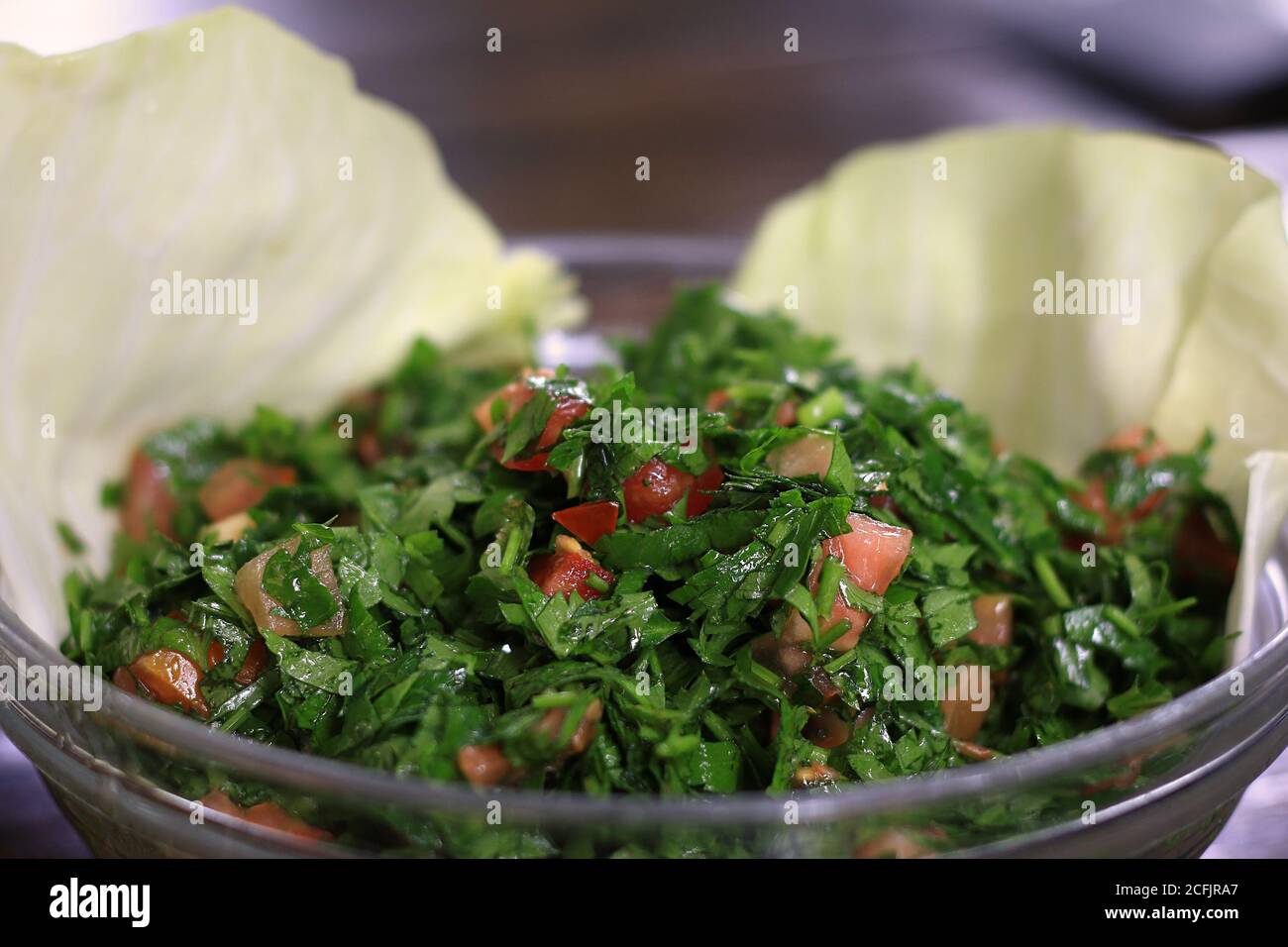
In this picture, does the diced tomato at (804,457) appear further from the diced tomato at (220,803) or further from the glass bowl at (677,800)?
the diced tomato at (220,803)

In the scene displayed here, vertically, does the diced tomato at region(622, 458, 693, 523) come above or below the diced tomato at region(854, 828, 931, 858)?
above

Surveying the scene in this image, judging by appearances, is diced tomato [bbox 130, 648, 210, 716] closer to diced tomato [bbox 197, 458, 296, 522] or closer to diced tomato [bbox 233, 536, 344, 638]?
diced tomato [bbox 233, 536, 344, 638]

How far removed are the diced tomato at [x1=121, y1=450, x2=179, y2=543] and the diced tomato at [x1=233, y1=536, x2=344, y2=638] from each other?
25.3 inches

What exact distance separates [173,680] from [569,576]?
571mm

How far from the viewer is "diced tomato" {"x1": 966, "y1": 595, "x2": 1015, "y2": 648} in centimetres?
163

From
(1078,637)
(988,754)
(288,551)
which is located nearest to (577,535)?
(288,551)

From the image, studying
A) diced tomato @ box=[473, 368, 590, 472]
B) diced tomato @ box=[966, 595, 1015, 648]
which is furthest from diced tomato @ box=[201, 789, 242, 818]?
diced tomato @ box=[966, 595, 1015, 648]

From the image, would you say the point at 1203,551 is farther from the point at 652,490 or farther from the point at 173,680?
the point at 173,680

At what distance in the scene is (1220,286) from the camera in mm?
2064
